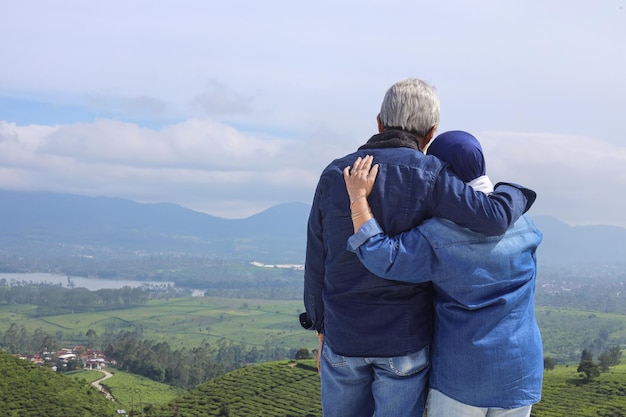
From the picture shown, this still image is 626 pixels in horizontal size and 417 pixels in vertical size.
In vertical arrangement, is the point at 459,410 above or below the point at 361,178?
below

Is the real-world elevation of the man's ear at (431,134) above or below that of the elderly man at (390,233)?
above

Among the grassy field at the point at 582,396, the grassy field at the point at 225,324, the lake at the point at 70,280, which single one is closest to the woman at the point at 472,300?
the grassy field at the point at 582,396

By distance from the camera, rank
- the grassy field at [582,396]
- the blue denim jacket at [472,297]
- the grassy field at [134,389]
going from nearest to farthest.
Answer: the blue denim jacket at [472,297]
the grassy field at [582,396]
the grassy field at [134,389]

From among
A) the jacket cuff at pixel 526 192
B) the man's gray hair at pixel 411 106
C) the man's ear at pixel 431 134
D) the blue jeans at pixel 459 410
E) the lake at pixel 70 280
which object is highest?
Answer: the man's gray hair at pixel 411 106

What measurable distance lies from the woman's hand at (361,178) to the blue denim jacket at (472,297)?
0.14 meters

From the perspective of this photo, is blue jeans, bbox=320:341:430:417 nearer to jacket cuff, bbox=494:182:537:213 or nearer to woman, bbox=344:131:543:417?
woman, bbox=344:131:543:417

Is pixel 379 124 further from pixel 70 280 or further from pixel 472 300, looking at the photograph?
pixel 70 280

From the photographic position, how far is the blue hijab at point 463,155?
2596 mm

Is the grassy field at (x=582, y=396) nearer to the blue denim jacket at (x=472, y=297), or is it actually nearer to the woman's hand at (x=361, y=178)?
the blue denim jacket at (x=472, y=297)

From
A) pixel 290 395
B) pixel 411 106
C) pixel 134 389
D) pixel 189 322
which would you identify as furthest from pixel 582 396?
pixel 189 322

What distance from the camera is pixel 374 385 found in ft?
8.96

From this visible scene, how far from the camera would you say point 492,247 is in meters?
2.53

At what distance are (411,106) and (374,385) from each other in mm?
1112

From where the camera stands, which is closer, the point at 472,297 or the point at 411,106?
the point at 472,297
